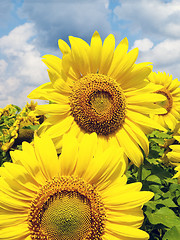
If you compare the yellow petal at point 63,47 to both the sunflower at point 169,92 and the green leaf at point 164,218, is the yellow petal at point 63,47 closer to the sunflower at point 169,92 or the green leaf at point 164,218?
the green leaf at point 164,218

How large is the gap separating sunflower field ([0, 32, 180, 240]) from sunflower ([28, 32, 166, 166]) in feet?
0.03

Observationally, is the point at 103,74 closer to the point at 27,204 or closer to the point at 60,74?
the point at 60,74

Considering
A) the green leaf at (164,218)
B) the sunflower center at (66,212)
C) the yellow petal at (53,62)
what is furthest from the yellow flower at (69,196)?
the green leaf at (164,218)

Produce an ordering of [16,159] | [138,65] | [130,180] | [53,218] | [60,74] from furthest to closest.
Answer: [130,180] → [138,65] → [60,74] → [16,159] → [53,218]

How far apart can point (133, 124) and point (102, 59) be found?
784 mm

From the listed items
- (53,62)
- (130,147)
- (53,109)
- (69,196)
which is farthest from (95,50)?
(69,196)

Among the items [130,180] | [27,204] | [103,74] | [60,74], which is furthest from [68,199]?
[130,180]

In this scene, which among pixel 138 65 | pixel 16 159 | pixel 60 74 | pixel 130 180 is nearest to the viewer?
pixel 16 159

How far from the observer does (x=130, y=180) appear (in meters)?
4.30

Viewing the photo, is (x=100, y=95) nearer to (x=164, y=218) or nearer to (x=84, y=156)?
(x=84, y=156)

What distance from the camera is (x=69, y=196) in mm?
2408

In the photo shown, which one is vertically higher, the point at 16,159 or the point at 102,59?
the point at 102,59

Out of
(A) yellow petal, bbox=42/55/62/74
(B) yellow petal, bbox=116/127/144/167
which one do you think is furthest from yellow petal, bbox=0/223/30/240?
(A) yellow petal, bbox=42/55/62/74

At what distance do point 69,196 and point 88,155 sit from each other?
363mm
